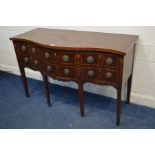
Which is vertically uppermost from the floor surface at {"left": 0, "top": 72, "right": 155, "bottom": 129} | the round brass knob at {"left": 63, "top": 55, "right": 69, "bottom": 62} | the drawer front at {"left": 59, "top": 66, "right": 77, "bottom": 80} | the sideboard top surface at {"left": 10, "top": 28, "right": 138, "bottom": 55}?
the sideboard top surface at {"left": 10, "top": 28, "right": 138, "bottom": 55}

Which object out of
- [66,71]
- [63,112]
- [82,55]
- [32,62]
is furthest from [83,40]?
[63,112]

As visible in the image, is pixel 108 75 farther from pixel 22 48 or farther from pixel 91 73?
pixel 22 48

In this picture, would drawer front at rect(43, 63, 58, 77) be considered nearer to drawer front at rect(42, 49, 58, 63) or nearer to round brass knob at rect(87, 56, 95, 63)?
drawer front at rect(42, 49, 58, 63)

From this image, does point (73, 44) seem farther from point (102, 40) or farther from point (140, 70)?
point (140, 70)

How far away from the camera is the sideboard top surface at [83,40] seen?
1.54 meters

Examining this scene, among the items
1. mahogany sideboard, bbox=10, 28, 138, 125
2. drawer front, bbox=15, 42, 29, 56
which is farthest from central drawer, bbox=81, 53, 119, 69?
drawer front, bbox=15, 42, 29, 56

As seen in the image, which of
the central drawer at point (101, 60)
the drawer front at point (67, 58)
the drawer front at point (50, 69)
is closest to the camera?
the central drawer at point (101, 60)

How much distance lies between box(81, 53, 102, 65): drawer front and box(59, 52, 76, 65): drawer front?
0.26ft

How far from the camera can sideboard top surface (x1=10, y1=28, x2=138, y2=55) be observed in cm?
154

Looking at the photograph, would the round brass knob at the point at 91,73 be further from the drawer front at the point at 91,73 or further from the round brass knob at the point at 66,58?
the round brass knob at the point at 66,58

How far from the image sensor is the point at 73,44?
164 centimetres

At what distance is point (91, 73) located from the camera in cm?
165

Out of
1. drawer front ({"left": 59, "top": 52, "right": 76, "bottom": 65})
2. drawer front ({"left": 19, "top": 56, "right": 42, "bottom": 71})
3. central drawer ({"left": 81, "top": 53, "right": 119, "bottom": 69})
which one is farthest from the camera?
drawer front ({"left": 19, "top": 56, "right": 42, "bottom": 71})

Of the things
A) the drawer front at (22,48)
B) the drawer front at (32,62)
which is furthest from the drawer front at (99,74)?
the drawer front at (22,48)
